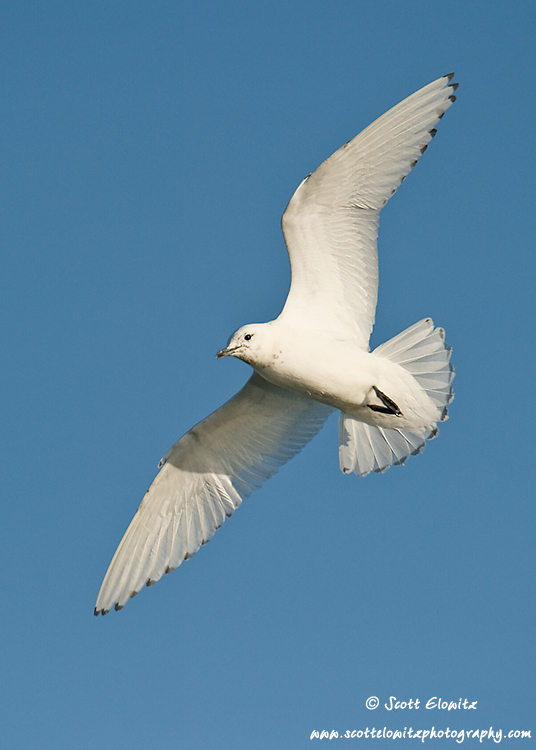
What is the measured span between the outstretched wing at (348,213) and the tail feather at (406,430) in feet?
1.36

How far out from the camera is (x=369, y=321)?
9086mm

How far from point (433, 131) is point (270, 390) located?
110 inches

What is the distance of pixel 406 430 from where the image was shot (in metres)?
9.00

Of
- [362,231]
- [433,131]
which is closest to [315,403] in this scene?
[362,231]

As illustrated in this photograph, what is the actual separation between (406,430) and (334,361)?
1.02 m

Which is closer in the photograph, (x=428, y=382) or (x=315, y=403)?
(x=428, y=382)

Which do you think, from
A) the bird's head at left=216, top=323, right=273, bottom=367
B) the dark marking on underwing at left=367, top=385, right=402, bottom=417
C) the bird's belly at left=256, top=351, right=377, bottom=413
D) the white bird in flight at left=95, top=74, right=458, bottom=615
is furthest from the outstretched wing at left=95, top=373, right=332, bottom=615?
the dark marking on underwing at left=367, top=385, right=402, bottom=417

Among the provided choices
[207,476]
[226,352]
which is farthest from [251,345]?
[207,476]

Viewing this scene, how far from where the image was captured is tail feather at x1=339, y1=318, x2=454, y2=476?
28.8 feet

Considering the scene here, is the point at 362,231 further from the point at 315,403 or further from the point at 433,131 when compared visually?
the point at 315,403

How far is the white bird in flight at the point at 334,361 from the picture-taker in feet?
28.1

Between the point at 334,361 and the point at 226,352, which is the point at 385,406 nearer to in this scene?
the point at 334,361

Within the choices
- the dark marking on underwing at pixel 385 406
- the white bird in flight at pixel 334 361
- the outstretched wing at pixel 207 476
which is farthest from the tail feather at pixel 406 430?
the outstretched wing at pixel 207 476

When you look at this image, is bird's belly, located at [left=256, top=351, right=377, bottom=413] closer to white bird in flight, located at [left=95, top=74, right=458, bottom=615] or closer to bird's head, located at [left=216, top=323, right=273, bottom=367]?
white bird in flight, located at [left=95, top=74, right=458, bottom=615]
